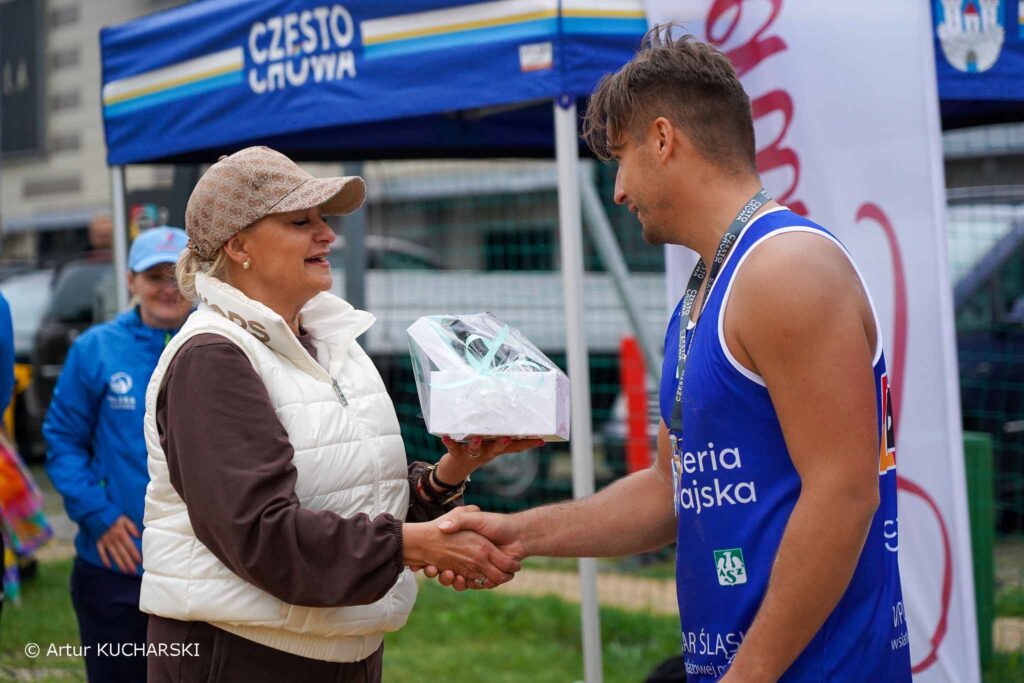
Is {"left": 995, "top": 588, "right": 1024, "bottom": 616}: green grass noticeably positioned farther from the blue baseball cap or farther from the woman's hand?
the blue baseball cap

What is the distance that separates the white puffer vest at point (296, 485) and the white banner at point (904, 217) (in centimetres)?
178

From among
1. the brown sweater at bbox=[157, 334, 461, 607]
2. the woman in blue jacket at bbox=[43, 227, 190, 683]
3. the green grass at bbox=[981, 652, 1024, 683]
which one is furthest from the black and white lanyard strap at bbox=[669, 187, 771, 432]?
the green grass at bbox=[981, 652, 1024, 683]

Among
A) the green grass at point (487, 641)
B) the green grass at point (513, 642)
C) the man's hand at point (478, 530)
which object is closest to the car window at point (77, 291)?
the green grass at point (487, 641)

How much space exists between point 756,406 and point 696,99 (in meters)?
0.57

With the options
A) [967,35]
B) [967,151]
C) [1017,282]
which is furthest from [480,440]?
[967,151]

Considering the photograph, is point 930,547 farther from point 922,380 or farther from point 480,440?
point 480,440

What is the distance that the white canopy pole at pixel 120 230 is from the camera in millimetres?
5062

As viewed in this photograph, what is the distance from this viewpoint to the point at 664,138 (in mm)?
2152

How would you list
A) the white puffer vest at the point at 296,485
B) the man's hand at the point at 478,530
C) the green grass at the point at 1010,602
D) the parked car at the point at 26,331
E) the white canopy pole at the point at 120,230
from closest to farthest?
the white puffer vest at the point at 296,485, the man's hand at the point at 478,530, the white canopy pole at the point at 120,230, the green grass at the point at 1010,602, the parked car at the point at 26,331

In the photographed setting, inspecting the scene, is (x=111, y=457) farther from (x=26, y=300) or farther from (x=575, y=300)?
(x=26, y=300)

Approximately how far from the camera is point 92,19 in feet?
62.8

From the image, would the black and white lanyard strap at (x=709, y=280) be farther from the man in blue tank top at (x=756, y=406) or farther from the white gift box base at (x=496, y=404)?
the white gift box base at (x=496, y=404)

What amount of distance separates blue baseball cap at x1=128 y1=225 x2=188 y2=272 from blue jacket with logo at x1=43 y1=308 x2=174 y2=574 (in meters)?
0.18

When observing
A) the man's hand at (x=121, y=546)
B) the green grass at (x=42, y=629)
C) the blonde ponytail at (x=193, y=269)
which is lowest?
the green grass at (x=42, y=629)
